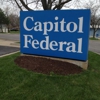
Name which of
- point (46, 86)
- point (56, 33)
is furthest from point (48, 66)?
point (56, 33)

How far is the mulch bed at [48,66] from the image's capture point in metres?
4.46

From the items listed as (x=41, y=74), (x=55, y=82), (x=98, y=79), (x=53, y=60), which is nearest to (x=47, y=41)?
(x=53, y=60)

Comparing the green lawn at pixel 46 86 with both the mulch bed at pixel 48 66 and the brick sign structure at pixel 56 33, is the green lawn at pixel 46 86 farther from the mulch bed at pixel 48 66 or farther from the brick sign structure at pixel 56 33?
the brick sign structure at pixel 56 33

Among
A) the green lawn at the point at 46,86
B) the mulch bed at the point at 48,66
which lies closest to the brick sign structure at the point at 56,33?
the mulch bed at the point at 48,66

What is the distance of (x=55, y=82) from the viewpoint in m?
3.87

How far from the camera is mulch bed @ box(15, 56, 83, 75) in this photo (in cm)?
446

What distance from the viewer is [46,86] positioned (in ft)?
12.0

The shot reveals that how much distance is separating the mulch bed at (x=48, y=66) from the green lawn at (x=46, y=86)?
245mm

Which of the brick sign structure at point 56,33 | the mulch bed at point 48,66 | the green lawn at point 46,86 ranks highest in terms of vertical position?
the brick sign structure at point 56,33

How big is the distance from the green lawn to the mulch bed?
9.7 inches

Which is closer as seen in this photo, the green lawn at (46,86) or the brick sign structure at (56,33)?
the green lawn at (46,86)

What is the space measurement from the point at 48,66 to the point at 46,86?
3.73 ft

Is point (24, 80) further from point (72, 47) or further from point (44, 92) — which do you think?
point (72, 47)

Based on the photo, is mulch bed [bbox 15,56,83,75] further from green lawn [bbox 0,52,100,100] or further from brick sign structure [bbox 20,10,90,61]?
brick sign structure [bbox 20,10,90,61]
